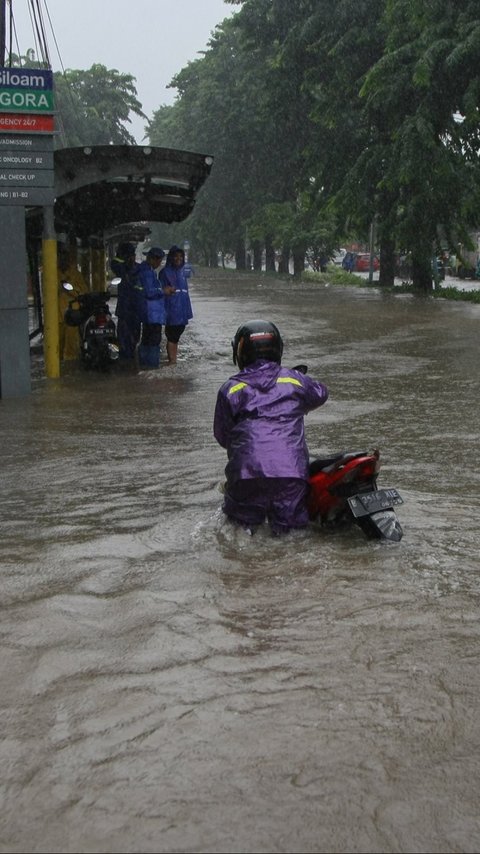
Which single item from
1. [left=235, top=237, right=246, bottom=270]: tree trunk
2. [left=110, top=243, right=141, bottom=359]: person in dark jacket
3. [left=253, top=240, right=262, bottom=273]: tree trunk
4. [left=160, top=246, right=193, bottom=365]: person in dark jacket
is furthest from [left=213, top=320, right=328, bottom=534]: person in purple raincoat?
[left=235, top=237, right=246, bottom=270]: tree trunk

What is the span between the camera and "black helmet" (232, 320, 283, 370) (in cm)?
625

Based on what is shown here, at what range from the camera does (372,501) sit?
572cm

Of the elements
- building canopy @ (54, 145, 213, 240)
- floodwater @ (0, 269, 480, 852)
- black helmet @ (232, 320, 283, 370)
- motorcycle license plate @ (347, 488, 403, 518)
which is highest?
building canopy @ (54, 145, 213, 240)

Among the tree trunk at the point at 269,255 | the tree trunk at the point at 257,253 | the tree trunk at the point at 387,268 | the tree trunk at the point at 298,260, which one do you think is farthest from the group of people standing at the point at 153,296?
the tree trunk at the point at 257,253

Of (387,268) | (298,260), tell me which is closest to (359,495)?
(387,268)

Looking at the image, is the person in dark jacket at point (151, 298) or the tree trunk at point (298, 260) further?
the tree trunk at point (298, 260)

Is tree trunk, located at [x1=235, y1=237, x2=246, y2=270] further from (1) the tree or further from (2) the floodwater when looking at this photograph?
(2) the floodwater

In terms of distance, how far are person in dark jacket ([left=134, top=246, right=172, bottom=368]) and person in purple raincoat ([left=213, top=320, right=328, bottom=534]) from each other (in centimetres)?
793

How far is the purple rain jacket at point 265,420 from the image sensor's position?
19.4 ft

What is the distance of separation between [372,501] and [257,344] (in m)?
1.17

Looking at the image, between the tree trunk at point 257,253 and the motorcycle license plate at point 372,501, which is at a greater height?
the tree trunk at point 257,253

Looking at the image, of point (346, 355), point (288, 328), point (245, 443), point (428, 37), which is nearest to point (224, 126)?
point (428, 37)

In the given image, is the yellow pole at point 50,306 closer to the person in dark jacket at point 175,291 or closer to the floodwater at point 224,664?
the person in dark jacket at point 175,291

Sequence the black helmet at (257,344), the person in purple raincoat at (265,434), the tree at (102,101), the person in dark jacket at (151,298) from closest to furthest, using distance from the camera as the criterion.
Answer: the person in purple raincoat at (265,434), the black helmet at (257,344), the person in dark jacket at (151,298), the tree at (102,101)
